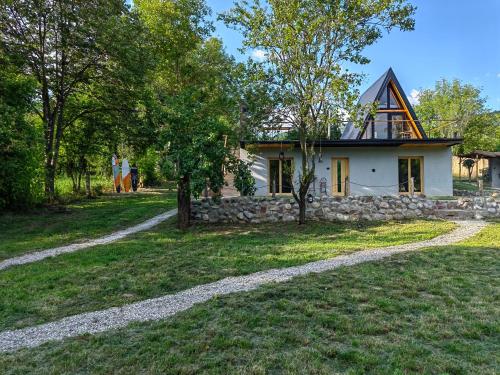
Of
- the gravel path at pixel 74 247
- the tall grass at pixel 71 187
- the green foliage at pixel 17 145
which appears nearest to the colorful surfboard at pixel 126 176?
the tall grass at pixel 71 187

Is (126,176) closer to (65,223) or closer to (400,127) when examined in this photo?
(65,223)

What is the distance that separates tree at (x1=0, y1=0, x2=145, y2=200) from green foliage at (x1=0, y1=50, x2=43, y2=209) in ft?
2.33

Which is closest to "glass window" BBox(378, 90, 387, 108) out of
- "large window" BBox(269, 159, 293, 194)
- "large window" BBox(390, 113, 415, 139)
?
"large window" BBox(390, 113, 415, 139)

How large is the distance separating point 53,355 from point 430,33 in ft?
56.9

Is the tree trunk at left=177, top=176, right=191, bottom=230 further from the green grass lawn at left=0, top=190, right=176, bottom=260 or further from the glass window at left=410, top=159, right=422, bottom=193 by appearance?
the glass window at left=410, top=159, right=422, bottom=193

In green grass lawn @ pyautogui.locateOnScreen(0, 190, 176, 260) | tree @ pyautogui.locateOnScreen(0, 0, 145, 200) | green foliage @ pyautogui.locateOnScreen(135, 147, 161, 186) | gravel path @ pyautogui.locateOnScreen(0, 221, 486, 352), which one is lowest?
gravel path @ pyautogui.locateOnScreen(0, 221, 486, 352)

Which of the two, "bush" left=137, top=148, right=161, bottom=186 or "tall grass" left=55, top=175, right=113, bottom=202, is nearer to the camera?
"tall grass" left=55, top=175, right=113, bottom=202

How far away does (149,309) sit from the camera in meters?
5.25

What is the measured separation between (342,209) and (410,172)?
6.67 m

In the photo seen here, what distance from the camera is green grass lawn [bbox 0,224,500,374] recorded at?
11.8 feet

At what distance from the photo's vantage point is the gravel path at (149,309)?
4453mm

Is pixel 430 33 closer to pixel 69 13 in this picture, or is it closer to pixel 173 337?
pixel 69 13

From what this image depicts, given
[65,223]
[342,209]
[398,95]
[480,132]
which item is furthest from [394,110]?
[480,132]

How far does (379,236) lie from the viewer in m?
11.1
